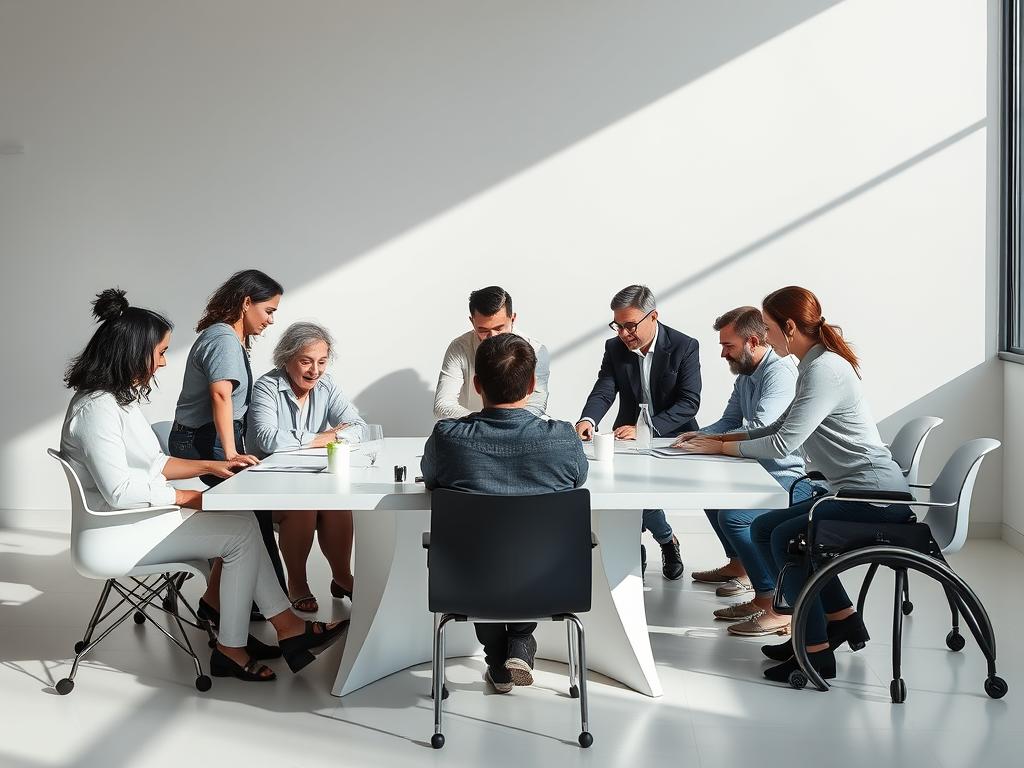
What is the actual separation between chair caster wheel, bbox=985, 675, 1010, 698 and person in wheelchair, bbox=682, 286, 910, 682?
0.43 meters

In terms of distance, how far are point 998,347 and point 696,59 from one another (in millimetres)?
2280

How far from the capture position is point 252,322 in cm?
417

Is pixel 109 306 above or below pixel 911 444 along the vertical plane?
above

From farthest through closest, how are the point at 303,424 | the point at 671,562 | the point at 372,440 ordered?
1. the point at 671,562
2. the point at 303,424
3. the point at 372,440

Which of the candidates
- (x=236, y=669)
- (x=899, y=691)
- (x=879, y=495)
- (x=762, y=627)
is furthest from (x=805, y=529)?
(x=236, y=669)

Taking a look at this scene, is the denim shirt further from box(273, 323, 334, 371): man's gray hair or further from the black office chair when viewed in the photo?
box(273, 323, 334, 371): man's gray hair

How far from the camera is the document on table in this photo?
3.46 m

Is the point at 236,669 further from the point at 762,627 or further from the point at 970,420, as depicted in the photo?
the point at 970,420

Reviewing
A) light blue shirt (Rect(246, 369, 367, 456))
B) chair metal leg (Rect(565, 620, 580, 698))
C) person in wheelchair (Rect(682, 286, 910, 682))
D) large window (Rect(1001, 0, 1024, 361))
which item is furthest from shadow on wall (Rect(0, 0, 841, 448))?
chair metal leg (Rect(565, 620, 580, 698))

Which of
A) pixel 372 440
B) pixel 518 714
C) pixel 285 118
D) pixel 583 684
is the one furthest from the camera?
pixel 285 118

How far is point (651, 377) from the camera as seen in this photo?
4793mm

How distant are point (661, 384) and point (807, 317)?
1338 millimetres

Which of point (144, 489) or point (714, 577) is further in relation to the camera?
point (714, 577)

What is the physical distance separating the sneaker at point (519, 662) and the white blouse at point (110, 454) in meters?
1.23
